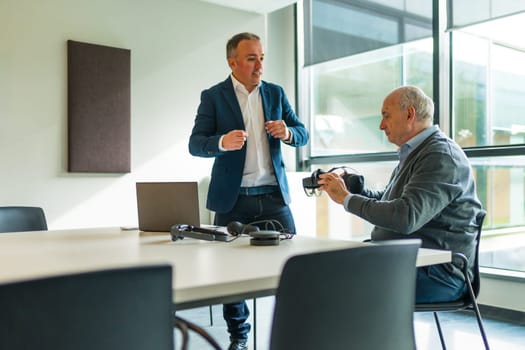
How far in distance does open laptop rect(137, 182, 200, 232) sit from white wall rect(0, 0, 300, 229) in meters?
1.91

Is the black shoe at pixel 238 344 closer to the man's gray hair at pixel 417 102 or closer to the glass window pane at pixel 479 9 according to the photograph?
the man's gray hair at pixel 417 102

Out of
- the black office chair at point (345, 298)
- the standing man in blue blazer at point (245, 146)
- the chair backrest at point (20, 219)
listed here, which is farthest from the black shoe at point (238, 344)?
the black office chair at point (345, 298)

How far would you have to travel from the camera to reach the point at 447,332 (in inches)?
125

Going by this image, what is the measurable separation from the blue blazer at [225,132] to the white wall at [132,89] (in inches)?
65.2

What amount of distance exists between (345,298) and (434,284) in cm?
101

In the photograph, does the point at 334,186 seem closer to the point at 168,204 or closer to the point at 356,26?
the point at 168,204

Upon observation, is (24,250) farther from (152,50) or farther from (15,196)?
(152,50)

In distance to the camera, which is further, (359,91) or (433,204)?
(359,91)

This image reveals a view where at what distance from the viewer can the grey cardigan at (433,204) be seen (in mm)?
1833

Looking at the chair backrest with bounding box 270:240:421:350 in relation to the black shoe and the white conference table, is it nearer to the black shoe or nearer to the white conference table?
the white conference table

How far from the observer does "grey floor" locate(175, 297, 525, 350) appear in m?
2.91

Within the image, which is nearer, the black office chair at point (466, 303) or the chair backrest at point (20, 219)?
the black office chair at point (466, 303)

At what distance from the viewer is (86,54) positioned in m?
3.80

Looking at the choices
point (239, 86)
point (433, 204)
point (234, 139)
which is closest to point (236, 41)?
point (239, 86)
